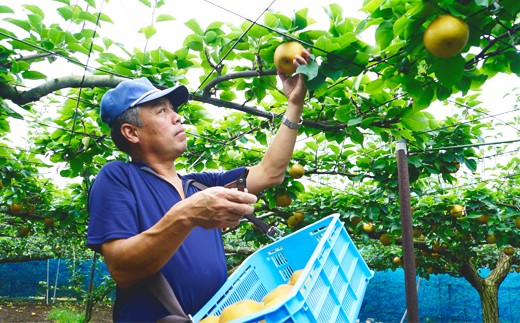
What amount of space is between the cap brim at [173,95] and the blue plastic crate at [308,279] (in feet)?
1.94

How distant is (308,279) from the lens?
896 mm

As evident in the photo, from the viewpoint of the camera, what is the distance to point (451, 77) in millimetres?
1611

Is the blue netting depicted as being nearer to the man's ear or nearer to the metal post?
the metal post

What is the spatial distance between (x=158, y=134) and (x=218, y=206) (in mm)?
542

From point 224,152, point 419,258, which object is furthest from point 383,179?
point 419,258

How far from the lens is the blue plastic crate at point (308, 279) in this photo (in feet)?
2.71

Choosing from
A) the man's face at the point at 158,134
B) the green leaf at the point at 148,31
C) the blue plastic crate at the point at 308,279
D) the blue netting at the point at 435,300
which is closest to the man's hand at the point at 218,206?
the blue plastic crate at the point at 308,279

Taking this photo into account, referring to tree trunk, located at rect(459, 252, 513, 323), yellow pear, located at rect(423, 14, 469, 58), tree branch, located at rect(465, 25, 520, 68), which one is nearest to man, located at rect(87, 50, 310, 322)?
yellow pear, located at rect(423, 14, 469, 58)

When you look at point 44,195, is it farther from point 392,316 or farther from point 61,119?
point 392,316

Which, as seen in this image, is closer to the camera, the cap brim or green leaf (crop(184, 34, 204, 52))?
the cap brim

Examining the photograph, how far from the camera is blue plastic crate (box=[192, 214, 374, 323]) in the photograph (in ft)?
2.71

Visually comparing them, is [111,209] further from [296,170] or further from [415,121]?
[296,170]

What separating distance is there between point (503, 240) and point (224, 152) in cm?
400

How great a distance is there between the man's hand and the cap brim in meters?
0.53
